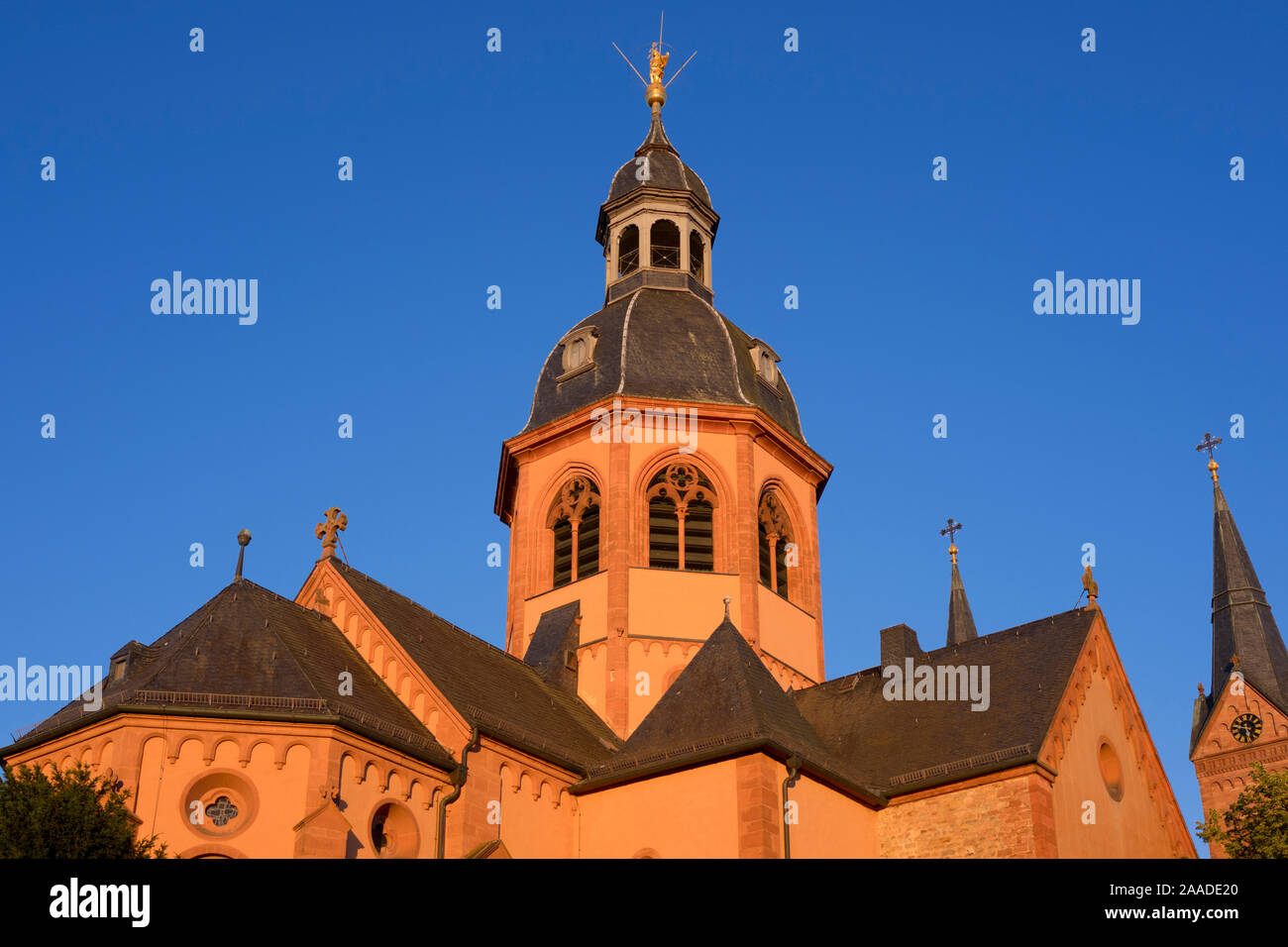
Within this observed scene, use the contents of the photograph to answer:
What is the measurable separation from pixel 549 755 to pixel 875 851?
6.31 metres

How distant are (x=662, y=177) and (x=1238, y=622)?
121 ft

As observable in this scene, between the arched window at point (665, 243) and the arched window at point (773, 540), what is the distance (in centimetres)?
863

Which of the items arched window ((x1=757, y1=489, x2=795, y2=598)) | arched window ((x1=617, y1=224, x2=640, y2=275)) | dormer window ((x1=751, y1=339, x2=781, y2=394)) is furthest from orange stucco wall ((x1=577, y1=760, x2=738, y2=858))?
arched window ((x1=617, y1=224, x2=640, y2=275))

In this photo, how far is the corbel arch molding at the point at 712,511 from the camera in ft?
114

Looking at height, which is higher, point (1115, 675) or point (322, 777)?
point (1115, 675)

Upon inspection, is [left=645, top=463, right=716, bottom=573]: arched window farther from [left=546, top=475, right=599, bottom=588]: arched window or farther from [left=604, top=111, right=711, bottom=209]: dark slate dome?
[left=604, top=111, right=711, bottom=209]: dark slate dome

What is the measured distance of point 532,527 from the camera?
→ 36594 mm

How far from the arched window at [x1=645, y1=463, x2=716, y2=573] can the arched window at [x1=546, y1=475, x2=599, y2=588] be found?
1382 millimetres

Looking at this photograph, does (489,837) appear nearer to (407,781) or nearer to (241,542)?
(407,781)

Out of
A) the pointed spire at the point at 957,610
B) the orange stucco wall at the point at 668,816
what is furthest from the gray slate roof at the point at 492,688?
the pointed spire at the point at 957,610

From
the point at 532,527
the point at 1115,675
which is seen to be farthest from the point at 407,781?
the point at 1115,675

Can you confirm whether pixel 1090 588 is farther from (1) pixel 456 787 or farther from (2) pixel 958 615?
(2) pixel 958 615

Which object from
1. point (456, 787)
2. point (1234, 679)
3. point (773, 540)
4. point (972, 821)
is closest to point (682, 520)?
point (773, 540)

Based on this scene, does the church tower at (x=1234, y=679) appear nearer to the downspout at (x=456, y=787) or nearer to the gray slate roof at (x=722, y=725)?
the gray slate roof at (x=722, y=725)
